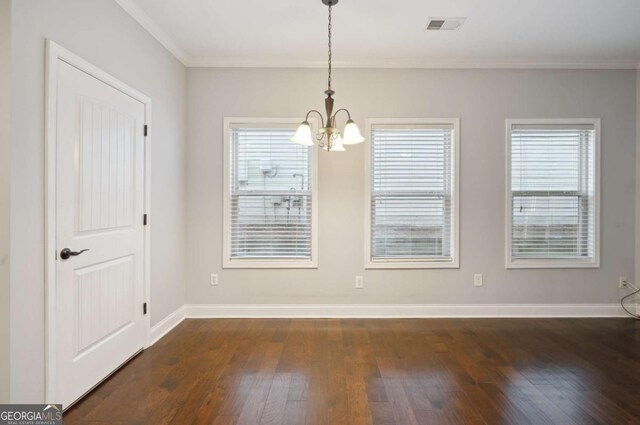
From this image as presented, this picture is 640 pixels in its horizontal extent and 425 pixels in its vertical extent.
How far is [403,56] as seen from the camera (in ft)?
12.9

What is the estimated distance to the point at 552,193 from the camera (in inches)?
160

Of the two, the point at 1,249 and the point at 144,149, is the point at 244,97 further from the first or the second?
the point at 1,249

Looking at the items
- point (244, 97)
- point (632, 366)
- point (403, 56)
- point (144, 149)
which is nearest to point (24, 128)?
point (144, 149)

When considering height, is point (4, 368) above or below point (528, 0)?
below

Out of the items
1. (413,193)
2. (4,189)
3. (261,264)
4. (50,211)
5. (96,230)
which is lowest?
(261,264)

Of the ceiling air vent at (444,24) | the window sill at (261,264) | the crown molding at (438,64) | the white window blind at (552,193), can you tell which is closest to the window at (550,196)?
the white window blind at (552,193)

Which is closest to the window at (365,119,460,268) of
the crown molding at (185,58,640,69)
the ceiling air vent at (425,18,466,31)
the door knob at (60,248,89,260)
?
the crown molding at (185,58,640,69)

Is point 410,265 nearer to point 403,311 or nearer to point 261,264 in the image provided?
point 403,311

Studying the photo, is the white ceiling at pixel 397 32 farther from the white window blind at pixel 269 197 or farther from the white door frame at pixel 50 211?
the white door frame at pixel 50 211

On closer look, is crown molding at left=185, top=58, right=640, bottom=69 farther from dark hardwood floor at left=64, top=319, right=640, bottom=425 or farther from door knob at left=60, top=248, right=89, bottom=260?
dark hardwood floor at left=64, top=319, right=640, bottom=425

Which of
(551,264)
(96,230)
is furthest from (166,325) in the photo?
(551,264)

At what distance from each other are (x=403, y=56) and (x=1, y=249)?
381 cm

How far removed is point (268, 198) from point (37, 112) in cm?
234

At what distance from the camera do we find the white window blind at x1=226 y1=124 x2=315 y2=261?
4.06 meters
